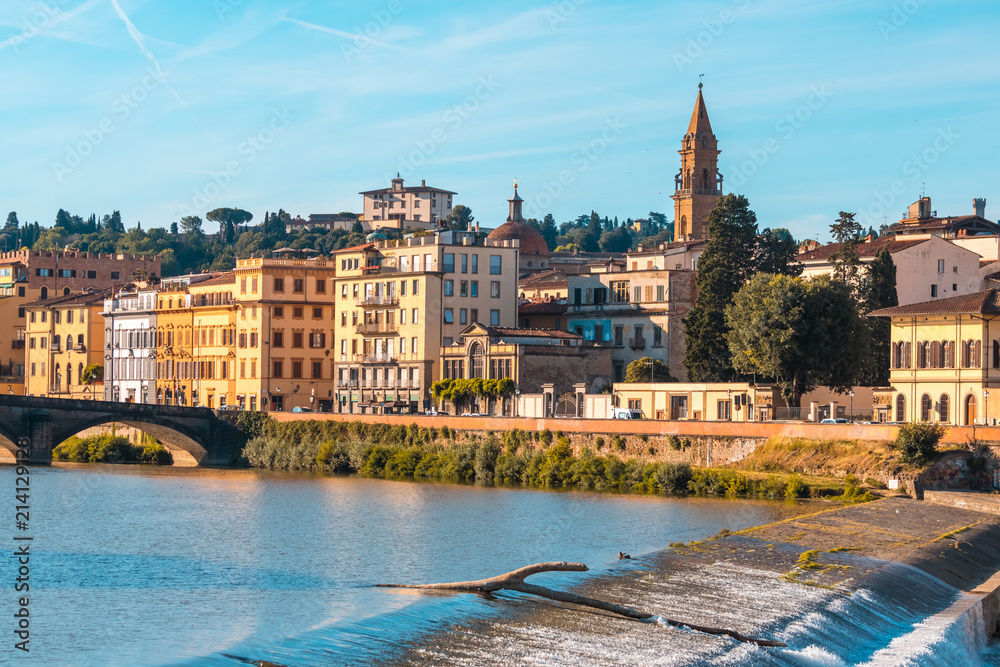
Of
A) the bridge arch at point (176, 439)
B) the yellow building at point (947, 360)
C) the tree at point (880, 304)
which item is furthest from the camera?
the bridge arch at point (176, 439)

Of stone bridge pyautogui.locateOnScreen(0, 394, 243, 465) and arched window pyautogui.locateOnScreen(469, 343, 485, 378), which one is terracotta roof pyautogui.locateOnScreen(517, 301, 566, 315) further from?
stone bridge pyautogui.locateOnScreen(0, 394, 243, 465)

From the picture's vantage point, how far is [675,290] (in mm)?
92750

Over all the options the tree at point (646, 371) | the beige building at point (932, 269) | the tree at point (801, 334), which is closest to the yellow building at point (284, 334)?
the tree at point (646, 371)

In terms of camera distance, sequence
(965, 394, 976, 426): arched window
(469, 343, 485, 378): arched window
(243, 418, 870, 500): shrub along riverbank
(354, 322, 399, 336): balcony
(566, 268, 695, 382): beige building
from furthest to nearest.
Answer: (354, 322, 399, 336): balcony → (566, 268, 695, 382): beige building → (469, 343, 485, 378): arched window → (965, 394, 976, 426): arched window → (243, 418, 870, 500): shrub along riverbank

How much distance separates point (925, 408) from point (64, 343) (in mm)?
83310

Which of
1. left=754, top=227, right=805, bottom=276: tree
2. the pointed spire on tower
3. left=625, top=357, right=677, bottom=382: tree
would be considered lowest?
left=625, top=357, right=677, bottom=382: tree

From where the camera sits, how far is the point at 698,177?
5551 inches

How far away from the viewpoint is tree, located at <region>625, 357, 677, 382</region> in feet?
277

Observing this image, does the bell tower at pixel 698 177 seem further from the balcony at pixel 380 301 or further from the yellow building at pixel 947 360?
the yellow building at pixel 947 360

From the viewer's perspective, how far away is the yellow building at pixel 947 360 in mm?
62094

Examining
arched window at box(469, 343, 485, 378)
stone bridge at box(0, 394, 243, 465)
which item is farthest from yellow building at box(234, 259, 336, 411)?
arched window at box(469, 343, 485, 378)

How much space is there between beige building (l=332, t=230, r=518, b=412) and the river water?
78.8 ft

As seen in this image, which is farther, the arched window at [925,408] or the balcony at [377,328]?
the balcony at [377,328]

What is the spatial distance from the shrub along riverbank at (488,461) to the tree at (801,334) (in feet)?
32.5
